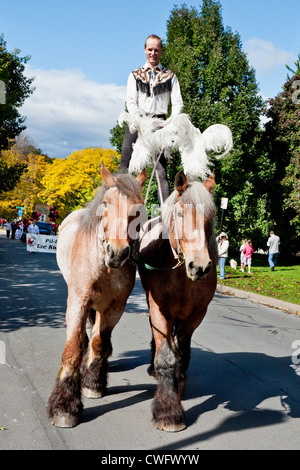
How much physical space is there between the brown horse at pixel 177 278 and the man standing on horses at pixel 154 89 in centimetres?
114

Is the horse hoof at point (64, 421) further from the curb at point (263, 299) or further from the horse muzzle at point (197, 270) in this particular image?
the curb at point (263, 299)

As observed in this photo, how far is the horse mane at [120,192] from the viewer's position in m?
3.84

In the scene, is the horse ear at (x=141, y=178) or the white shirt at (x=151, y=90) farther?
the white shirt at (x=151, y=90)

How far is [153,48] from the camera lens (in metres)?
5.15

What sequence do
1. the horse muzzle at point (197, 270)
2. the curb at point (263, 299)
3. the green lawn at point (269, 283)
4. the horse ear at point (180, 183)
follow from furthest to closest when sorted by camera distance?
the green lawn at point (269, 283) → the curb at point (263, 299) → the horse ear at point (180, 183) → the horse muzzle at point (197, 270)

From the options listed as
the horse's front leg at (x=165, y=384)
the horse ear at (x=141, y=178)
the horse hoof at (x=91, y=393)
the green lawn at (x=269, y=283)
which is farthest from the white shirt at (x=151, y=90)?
the green lawn at (x=269, y=283)

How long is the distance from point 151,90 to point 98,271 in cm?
257

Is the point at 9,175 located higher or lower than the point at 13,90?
lower

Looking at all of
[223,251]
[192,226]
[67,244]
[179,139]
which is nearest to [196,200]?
[192,226]

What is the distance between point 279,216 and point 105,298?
2592 cm

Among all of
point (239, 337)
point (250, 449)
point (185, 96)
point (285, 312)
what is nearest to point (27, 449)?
point (250, 449)

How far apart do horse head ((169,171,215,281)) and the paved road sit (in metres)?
1.57

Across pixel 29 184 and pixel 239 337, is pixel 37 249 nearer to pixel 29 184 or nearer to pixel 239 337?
pixel 239 337

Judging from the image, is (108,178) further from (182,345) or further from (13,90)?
(13,90)
